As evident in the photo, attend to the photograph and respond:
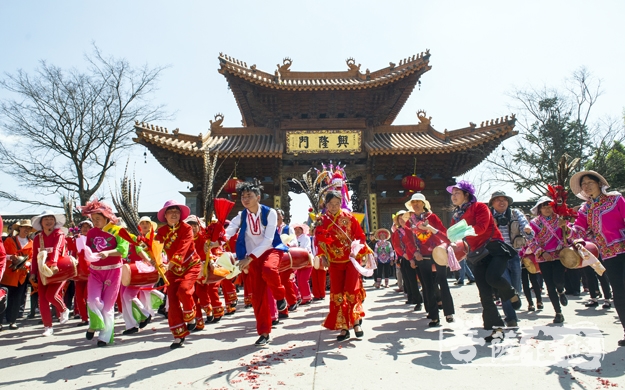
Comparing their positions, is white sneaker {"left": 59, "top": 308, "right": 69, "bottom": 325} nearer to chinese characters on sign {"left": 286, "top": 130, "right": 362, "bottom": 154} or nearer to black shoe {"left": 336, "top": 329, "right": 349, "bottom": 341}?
black shoe {"left": 336, "top": 329, "right": 349, "bottom": 341}

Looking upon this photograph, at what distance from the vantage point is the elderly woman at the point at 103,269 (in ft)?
15.5

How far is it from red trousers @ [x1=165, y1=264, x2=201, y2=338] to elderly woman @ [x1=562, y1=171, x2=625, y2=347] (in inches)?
165

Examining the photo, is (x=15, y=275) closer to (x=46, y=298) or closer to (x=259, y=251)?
(x=46, y=298)

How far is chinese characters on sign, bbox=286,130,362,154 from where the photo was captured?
14484 millimetres

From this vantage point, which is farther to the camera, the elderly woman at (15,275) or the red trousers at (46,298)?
the elderly woman at (15,275)

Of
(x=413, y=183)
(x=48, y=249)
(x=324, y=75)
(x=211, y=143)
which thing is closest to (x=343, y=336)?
(x=48, y=249)

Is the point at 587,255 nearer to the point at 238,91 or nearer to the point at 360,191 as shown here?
the point at 360,191

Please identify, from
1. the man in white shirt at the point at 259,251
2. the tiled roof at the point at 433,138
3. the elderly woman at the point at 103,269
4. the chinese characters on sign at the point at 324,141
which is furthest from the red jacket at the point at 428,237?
the chinese characters on sign at the point at 324,141

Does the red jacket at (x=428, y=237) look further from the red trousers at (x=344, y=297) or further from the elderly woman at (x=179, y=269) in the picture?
the elderly woman at (x=179, y=269)

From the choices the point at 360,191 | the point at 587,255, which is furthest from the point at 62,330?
the point at 360,191

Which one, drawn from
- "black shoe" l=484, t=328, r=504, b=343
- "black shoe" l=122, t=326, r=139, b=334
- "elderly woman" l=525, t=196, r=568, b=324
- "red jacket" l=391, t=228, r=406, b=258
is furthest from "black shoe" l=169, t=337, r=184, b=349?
"elderly woman" l=525, t=196, r=568, b=324

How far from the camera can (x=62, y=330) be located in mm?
5930

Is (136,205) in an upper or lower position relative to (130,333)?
upper

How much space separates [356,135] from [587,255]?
10.9 meters
